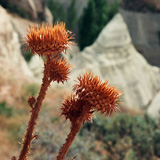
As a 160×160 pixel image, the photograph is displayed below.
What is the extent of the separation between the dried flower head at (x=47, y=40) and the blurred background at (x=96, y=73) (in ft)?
0.21

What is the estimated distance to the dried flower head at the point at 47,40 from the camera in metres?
1.04

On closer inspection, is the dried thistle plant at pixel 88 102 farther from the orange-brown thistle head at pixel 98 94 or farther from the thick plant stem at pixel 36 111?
the thick plant stem at pixel 36 111

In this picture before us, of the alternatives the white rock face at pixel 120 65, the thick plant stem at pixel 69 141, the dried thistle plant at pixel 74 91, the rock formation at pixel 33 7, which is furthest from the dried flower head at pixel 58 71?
the rock formation at pixel 33 7

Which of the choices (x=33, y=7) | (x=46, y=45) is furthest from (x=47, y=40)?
(x=33, y=7)

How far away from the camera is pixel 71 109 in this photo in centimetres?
116

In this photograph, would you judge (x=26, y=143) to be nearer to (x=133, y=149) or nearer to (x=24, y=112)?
(x=24, y=112)

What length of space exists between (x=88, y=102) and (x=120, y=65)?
21.7m

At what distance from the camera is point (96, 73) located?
65.8 ft

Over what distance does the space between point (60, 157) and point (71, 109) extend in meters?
0.19

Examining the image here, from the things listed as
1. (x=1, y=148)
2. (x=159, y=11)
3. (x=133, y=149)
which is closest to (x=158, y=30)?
(x=159, y=11)

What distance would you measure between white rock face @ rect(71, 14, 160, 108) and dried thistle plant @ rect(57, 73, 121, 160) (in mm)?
19014

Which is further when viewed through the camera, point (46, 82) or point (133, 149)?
point (133, 149)

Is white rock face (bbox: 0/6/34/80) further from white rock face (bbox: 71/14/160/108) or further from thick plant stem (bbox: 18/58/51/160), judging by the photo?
thick plant stem (bbox: 18/58/51/160)

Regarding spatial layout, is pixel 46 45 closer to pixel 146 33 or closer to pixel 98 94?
pixel 98 94
